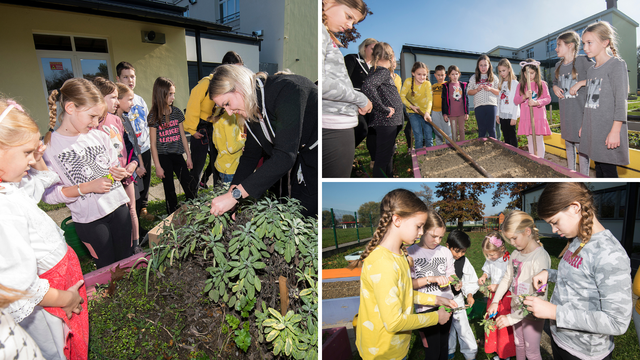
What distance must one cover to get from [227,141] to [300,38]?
11.2 meters

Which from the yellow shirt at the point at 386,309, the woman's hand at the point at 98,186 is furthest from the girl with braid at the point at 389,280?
the woman's hand at the point at 98,186

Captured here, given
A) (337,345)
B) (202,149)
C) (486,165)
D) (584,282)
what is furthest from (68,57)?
(584,282)

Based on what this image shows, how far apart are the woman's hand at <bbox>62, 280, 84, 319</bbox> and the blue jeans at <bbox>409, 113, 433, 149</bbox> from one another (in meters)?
3.80

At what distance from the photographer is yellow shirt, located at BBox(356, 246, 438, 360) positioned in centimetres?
158

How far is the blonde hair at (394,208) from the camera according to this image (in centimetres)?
171

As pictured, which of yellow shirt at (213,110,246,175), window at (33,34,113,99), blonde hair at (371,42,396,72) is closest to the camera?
blonde hair at (371,42,396,72)

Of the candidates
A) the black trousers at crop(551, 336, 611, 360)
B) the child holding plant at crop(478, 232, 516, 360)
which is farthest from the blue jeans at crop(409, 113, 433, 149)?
the black trousers at crop(551, 336, 611, 360)

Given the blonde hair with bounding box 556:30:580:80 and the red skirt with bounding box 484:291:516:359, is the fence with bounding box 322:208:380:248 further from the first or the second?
the blonde hair with bounding box 556:30:580:80

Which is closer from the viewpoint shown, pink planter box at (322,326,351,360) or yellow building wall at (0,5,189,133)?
pink planter box at (322,326,351,360)

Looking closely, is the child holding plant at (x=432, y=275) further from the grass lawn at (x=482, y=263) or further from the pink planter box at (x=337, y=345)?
the pink planter box at (x=337, y=345)

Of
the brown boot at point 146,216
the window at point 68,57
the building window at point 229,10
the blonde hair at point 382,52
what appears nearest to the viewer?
the blonde hair at point 382,52

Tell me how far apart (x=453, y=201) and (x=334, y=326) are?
3.22ft

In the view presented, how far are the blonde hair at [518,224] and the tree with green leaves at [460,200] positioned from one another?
156 millimetres

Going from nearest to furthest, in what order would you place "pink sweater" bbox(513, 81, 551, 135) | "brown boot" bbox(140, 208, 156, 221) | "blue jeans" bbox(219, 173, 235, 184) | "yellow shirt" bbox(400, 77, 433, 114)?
"pink sweater" bbox(513, 81, 551, 135) < "blue jeans" bbox(219, 173, 235, 184) < "yellow shirt" bbox(400, 77, 433, 114) < "brown boot" bbox(140, 208, 156, 221)
